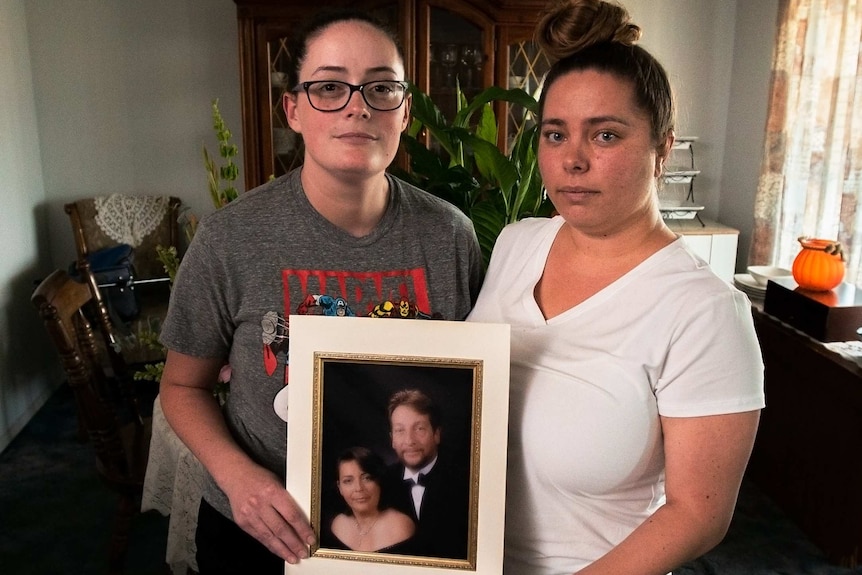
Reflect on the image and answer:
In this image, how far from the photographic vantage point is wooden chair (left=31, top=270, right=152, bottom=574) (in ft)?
6.07

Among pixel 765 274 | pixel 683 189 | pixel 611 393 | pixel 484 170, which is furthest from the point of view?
pixel 683 189

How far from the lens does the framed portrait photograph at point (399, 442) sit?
816 millimetres

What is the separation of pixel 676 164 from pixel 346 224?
3483 millimetres

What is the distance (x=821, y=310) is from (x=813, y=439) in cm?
47

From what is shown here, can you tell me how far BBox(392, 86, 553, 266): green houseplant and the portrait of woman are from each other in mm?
870

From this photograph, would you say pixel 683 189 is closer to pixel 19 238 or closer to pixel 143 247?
pixel 143 247

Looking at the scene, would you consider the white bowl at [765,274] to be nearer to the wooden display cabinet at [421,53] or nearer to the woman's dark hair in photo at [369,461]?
the wooden display cabinet at [421,53]

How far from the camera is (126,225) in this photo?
3822 mm

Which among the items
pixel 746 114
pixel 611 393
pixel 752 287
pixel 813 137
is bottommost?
pixel 752 287

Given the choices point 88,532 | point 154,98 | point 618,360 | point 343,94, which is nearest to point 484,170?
point 343,94

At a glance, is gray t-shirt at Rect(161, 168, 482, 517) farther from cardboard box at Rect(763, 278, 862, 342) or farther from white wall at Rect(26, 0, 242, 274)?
white wall at Rect(26, 0, 242, 274)

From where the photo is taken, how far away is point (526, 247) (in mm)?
1029

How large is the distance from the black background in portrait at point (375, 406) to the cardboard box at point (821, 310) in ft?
6.15

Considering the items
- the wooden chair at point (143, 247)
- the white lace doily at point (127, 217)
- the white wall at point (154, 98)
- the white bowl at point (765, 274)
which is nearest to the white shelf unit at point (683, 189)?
the white wall at point (154, 98)
